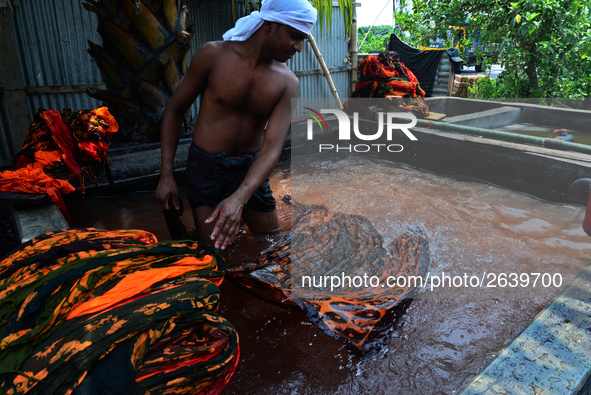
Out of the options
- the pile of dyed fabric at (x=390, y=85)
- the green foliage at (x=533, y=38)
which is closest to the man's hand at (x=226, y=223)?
the pile of dyed fabric at (x=390, y=85)

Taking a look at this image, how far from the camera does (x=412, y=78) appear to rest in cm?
707

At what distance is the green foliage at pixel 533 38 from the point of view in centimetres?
679

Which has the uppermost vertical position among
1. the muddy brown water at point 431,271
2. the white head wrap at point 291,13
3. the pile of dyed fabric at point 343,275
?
the white head wrap at point 291,13

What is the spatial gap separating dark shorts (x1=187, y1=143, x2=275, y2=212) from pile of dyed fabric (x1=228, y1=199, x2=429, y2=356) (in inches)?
21.3

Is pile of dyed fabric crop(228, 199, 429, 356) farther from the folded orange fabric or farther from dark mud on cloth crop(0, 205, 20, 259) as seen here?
dark mud on cloth crop(0, 205, 20, 259)

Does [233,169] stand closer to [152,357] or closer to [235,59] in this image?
[235,59]

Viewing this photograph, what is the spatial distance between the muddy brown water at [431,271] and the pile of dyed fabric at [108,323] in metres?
0.70

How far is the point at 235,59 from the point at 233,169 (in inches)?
29.1

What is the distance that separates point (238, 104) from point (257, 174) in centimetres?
65

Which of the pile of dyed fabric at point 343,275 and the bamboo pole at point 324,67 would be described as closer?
the pile of dyed fabric at point 343,275

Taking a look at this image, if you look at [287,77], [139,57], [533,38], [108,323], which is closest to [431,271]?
[287,77]

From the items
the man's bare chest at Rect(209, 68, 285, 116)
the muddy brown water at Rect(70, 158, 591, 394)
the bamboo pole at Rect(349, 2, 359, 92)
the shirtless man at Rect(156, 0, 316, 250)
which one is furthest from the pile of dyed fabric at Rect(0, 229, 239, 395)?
the bamboo pole at Rect(349, 2, 359, 92)

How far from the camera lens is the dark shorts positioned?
277cm

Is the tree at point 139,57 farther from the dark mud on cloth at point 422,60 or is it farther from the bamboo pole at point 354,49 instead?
the dark mud on cloth at point 422,60
